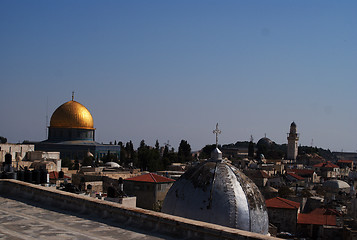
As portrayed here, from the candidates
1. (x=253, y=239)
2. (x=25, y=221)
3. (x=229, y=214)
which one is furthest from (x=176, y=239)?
(x=229, y=214)

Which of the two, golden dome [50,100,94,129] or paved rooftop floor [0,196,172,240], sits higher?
golden dome [50,100,94,129]

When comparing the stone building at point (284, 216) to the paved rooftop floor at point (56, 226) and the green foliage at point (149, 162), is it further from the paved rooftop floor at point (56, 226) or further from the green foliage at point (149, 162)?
the green foliage at point (149, 162)

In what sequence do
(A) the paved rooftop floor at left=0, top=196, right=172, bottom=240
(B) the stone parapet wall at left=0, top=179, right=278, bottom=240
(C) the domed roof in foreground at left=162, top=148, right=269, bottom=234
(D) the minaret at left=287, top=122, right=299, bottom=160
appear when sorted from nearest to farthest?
(B) the stone parapet wall at left=0, top=179, right=278, bottom=240, (A) the paved rooftop floor at left=0, top=196, right=172, bottom=240, (C) the domed roof in foreground at left=162, top=148, right=269, bottom=234, (D) the minaret at left=287, top=122, right=299, bottom=160

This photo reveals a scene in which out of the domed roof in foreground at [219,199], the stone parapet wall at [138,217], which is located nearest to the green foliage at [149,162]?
the domed roof in foreground at [219,199]

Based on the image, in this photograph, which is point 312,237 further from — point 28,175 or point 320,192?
point 320,192

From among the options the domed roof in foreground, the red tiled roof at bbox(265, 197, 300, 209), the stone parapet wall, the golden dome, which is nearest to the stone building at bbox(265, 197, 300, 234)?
the red tiled roof at bbox(265, 197, 300, 209)

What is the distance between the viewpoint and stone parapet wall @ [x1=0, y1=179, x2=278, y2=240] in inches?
189

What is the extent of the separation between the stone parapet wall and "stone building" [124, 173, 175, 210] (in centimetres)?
1474

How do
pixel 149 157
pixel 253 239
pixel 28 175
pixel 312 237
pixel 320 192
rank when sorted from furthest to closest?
1. pixel 149 157
2. pixel 320 192
3. pixel 312 237
4. pixel 28 175
5. pixel 253 239

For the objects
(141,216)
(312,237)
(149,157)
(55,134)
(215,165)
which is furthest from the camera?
(55,134)

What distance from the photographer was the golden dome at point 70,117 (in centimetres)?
5034

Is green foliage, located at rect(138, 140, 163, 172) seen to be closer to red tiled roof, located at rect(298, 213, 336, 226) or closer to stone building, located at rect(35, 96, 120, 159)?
stone building, located at rect(35, 96, 120, 159)

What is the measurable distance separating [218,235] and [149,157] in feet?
133

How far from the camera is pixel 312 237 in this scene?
1847 cm
